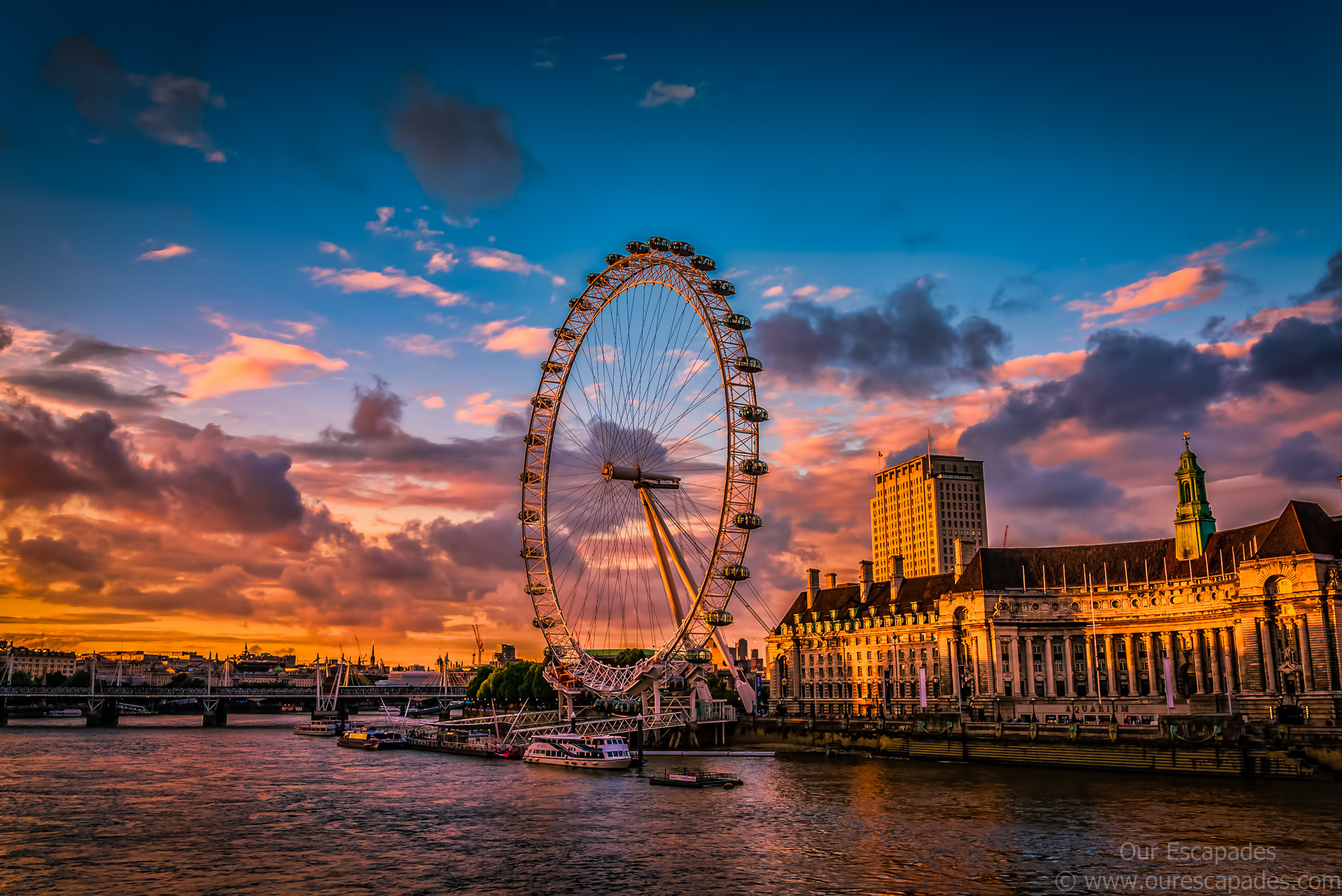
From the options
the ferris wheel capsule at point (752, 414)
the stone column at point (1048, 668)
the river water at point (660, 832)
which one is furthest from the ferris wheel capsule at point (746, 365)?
the stone column at point (1048, 668)

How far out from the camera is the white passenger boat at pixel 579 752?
96062 millimetres

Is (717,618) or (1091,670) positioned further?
(1091,670)

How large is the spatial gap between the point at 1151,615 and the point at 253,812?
10370 centimetres

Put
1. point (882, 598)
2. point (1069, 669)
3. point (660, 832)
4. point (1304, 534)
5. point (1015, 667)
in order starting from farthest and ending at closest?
point (882, 598) → point (1069, 669) → point (1015, 667) → point (1304, 534) → point (660, 832)

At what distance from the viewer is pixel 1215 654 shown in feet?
387

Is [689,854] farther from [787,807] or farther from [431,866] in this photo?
[787,807]

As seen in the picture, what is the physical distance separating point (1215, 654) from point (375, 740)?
105845 millimetres

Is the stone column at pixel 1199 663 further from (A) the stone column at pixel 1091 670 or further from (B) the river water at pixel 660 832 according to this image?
(B) the river water at pixel 660 832

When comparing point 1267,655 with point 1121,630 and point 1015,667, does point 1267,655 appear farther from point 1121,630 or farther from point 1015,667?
point 1015,667

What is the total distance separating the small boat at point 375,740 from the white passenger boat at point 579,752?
125 feet

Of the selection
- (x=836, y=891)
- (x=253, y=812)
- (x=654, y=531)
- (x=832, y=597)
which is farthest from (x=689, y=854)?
(x=832, y=597)

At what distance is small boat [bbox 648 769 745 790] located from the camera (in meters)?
78.4

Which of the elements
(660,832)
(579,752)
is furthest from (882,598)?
(660,832)

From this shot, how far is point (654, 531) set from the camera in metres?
114
